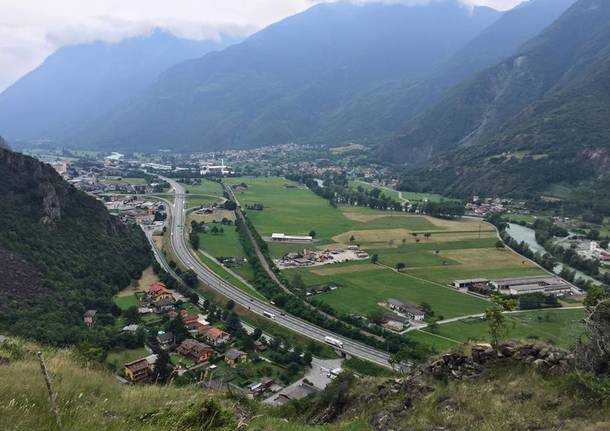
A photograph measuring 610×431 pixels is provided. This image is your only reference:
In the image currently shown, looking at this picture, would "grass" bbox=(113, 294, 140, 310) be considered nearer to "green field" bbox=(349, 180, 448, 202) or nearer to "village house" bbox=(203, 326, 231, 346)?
"village house" bbox=(203, 326, 231, 346)

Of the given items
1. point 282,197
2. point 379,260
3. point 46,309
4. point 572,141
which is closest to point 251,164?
point 282,197

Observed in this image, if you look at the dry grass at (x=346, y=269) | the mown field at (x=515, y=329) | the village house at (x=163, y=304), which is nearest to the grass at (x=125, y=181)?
the dry grass at (x=346, y=269)

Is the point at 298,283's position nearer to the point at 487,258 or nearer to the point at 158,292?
the point at 158,292

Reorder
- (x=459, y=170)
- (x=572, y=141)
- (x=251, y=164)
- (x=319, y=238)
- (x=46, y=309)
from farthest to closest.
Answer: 1. (x=251, y=164)
2. (x=459, y=170)
3. (x=572, y=141)
4. (x=319, y=238)
5. (x=46, y=309)

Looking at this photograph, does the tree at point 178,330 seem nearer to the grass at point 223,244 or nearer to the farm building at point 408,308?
the farm building at point 408,308

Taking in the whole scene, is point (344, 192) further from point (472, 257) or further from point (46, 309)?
point (46, 309)

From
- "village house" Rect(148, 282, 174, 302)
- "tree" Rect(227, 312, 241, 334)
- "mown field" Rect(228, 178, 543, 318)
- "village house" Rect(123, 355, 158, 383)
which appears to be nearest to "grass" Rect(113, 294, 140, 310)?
"village house" Rect(148, 282, 174, 302)
